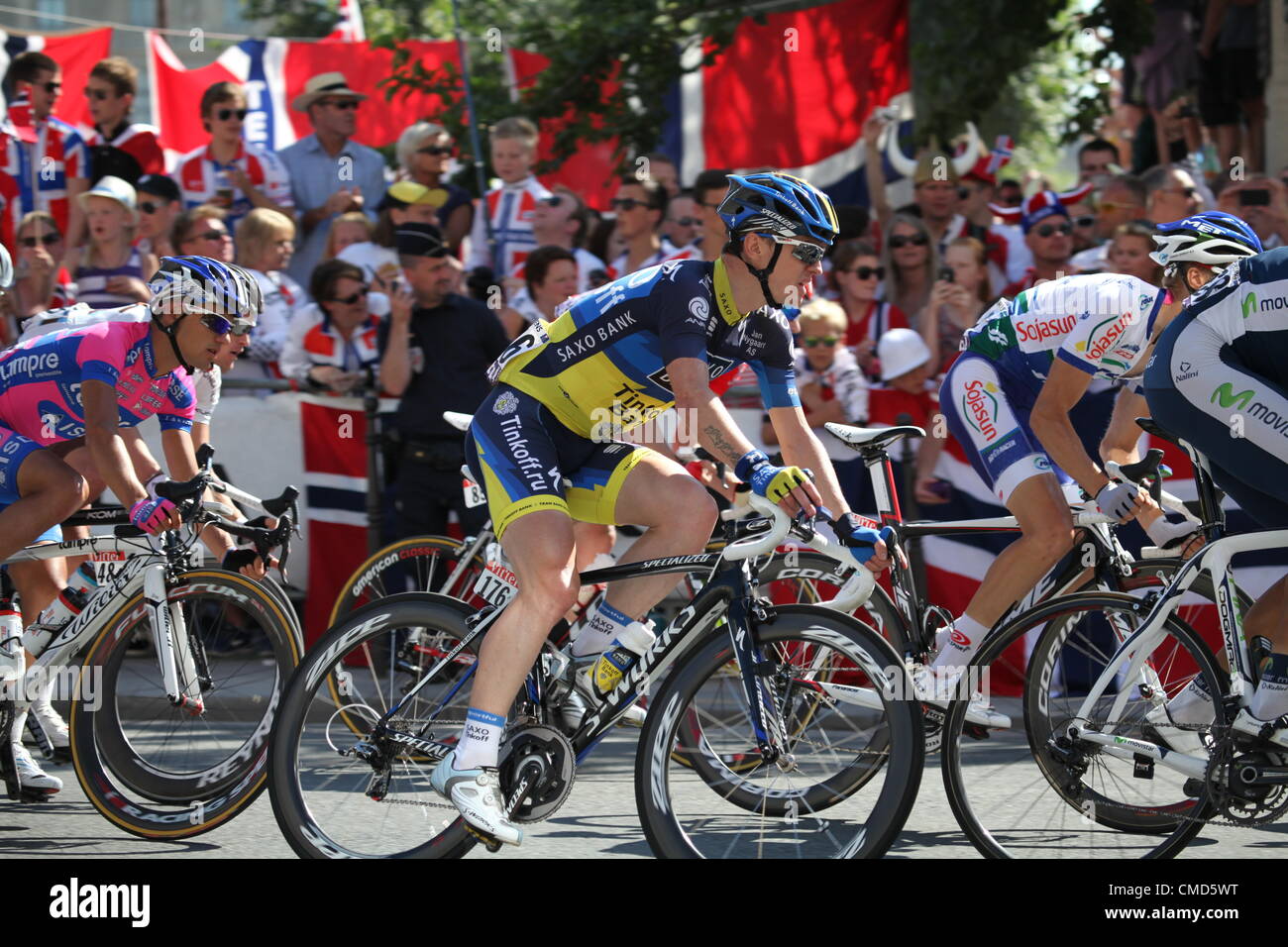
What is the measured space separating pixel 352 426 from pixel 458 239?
6.39ft

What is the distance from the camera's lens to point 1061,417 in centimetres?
604

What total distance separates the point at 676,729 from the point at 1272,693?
1.72 m

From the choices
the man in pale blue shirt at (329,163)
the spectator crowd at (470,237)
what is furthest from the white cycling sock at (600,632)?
the man in pale blue shirt at (329,163)

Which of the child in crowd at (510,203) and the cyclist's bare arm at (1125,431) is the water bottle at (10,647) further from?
the child in crowd at (510,203)

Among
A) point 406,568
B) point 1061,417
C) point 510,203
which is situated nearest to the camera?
point 1061,417

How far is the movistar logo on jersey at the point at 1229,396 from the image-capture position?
4.84 m

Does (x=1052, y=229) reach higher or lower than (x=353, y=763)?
higher

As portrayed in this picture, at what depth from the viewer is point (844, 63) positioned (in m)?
12.0

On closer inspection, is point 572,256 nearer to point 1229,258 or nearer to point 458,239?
point 458,239

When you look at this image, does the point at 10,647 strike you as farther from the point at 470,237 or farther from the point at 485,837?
the point at 470,237

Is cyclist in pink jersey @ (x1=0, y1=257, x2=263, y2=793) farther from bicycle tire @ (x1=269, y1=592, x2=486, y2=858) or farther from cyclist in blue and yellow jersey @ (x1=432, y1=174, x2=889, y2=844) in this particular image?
cyclist in blue and yellow jersey @ (x1=432, y1=174, x2=889, y2=844)
